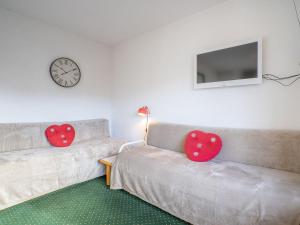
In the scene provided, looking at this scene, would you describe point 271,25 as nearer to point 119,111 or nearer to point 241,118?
point 241,118

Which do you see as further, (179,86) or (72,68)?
(72,68)

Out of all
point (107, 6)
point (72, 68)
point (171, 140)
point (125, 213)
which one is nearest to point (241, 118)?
point (171, 140)

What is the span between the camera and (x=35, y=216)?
1770mm

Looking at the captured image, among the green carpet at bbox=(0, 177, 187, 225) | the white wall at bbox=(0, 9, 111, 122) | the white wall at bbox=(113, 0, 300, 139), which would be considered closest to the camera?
the green carpet at bbox=(0, 177, 187, 225)

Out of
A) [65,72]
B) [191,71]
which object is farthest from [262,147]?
[65,72]

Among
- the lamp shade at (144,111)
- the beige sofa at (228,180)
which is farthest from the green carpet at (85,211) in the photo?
the lamp shade at (144,111)

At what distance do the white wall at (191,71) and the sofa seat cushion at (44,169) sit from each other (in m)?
1.03

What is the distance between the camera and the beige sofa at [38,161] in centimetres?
194

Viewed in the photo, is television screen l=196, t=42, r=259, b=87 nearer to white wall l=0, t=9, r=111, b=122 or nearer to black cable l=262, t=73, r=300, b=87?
black cable l=262, t=73, r=300, b=87

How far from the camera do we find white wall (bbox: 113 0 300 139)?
6.14 ft

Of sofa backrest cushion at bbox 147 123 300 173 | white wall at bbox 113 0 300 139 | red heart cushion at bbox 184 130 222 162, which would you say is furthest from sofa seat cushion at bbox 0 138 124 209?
sofa backrest cushion at bbox 147 123 300 173

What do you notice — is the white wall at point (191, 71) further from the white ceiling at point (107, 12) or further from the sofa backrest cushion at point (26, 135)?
the sofa backrest cushion at point (26, 135)

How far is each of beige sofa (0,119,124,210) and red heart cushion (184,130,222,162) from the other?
4.39ft

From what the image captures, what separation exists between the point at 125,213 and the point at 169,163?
68 centimetres
